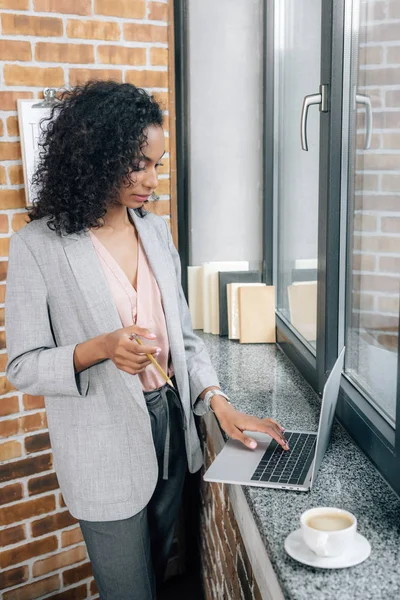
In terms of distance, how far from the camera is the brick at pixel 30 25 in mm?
1981

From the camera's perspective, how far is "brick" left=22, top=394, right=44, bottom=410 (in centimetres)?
220

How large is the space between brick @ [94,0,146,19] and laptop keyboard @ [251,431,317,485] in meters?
1.50

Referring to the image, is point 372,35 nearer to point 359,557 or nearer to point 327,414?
point 327,414

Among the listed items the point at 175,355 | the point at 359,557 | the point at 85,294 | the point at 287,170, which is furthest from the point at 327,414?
the point at 287,170

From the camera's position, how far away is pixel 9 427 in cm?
220

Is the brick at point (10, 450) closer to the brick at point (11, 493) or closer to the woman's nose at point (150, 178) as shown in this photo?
the brick at point (11, 493)

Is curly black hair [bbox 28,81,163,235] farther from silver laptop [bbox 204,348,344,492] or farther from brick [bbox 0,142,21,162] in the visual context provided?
silver laptop [bbox 204,348,344,492]

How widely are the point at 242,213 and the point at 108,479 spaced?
1.46 meters

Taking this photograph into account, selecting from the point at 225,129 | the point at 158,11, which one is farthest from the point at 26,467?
the point at 158,11

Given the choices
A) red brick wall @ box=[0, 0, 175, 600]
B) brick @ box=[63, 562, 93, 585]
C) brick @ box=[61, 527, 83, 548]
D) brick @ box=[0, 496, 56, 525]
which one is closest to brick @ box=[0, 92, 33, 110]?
red brick wall @ box=[0, 0, 175, 600]

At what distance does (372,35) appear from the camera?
150 cm

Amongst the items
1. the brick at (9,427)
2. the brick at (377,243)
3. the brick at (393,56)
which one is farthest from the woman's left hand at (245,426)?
the brick at (9,427)

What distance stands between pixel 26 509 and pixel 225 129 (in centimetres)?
168

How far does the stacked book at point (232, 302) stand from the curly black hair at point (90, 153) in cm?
105
